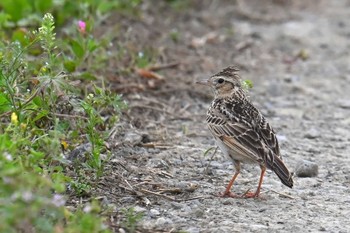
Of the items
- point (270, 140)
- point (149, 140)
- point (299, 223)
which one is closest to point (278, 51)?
point (149, 140)

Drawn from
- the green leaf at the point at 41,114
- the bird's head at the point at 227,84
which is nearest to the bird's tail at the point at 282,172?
the bird's head at the point at 227,84

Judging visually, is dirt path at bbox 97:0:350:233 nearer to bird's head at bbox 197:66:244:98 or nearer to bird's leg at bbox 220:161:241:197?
bird's leg at bbox 220:161:241:197

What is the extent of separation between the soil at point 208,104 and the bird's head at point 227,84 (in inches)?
25.3

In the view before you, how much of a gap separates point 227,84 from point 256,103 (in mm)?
2194

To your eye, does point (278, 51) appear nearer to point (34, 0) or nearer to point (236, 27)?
point (236, 27)

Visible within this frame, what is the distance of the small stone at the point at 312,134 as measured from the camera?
941 centimetres

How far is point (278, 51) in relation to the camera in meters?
13.1

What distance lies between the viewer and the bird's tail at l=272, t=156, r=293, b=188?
6902mm

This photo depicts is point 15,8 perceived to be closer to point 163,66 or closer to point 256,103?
point 163,66

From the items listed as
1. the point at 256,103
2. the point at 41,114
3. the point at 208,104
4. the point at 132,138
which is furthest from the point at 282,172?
the point at 256,103

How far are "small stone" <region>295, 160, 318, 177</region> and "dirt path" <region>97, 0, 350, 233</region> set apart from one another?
0.10m

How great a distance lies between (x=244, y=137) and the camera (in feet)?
24.0

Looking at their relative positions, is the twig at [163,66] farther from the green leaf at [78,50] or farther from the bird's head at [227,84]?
the bird's head at [227,84]

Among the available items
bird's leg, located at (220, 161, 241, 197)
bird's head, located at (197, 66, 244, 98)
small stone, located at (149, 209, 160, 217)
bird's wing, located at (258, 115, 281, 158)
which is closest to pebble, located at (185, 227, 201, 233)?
small stone, located at (149, 209, 160, 217)
